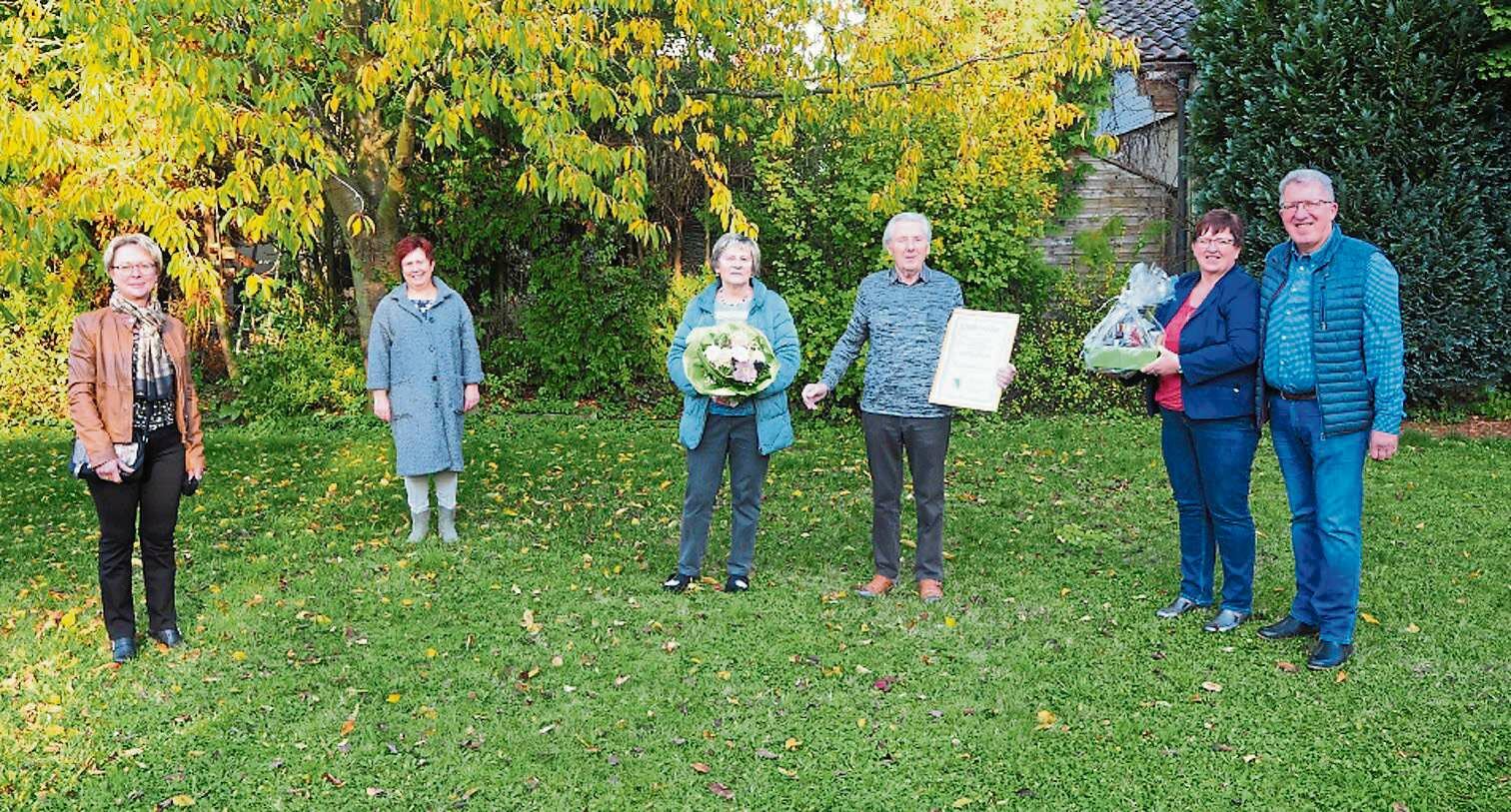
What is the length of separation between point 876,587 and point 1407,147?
7248 mm

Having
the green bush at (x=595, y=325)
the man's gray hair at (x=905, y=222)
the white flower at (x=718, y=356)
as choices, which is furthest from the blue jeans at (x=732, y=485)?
the green bush at (x=595, y=325)

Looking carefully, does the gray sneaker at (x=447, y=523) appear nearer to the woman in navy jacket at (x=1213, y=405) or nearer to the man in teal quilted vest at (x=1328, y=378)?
the woman in navy jacket at (x=1213, y=405)

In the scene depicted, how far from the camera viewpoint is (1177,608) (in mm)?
5516

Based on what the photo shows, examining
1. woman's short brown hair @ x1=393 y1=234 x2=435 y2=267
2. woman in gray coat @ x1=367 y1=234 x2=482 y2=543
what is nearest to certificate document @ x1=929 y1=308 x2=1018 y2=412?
woman in gray coat @ x1=367 y1=234 x2=482 y2=543

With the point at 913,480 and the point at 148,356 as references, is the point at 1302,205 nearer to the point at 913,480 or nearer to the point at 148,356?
the point at 913,480

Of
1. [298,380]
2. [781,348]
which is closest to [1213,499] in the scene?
[781,348]

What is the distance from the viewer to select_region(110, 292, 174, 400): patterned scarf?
15.9ft

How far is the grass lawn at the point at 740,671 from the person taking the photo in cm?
400

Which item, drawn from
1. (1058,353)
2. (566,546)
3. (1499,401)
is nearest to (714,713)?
(566,546)

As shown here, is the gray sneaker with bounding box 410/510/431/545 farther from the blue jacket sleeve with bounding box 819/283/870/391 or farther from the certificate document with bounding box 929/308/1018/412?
the certificate document with bounding box 929/308/1018/412

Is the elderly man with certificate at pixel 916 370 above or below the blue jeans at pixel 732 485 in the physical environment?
above

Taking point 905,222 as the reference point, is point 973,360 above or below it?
below

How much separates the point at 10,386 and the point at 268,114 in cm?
786

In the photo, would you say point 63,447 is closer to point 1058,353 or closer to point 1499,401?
point 1058,353
